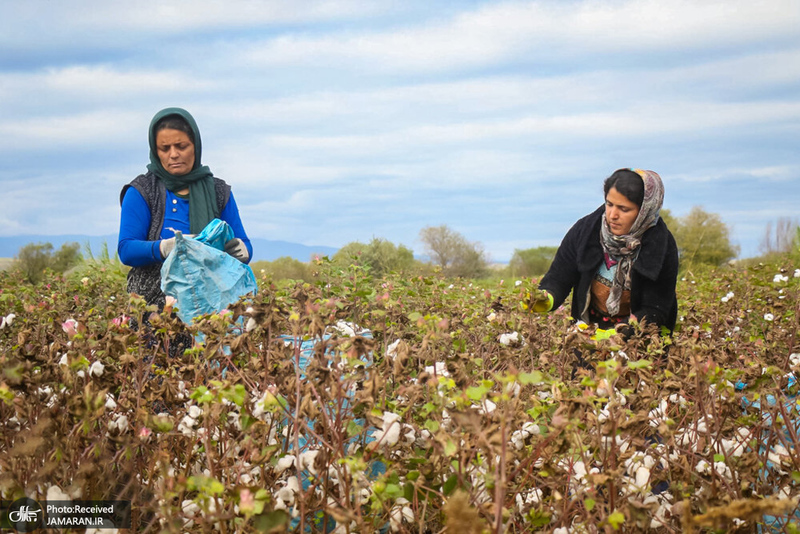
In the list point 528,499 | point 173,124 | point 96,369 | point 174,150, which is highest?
point 173,124

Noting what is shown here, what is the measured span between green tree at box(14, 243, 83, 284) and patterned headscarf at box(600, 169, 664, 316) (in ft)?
37.4

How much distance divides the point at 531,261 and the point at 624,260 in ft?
63.6

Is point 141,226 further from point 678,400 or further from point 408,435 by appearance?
point 678,400

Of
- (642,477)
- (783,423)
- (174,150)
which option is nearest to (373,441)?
(642,477)

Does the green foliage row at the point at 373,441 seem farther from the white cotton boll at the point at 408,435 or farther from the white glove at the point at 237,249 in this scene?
the white glove at the point at 237,249

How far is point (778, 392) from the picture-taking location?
1.98 m

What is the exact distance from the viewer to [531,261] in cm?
2281

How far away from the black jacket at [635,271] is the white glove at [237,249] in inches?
63.9

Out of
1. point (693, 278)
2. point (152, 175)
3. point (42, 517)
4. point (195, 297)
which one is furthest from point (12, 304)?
point (693, 278)

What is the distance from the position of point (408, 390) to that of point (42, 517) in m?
0.89

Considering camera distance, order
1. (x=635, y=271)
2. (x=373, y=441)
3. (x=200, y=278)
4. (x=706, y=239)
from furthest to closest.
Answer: (x=706, y=239)
(x=635, y=271)
(x=200, y=278)
(x=373, y=441)

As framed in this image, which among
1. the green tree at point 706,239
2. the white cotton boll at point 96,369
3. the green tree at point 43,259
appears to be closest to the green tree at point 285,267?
the green tree at point 43,259

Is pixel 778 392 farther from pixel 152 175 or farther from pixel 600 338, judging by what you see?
pixel 152 175

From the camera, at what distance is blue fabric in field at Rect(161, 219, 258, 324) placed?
3398 millimetres
